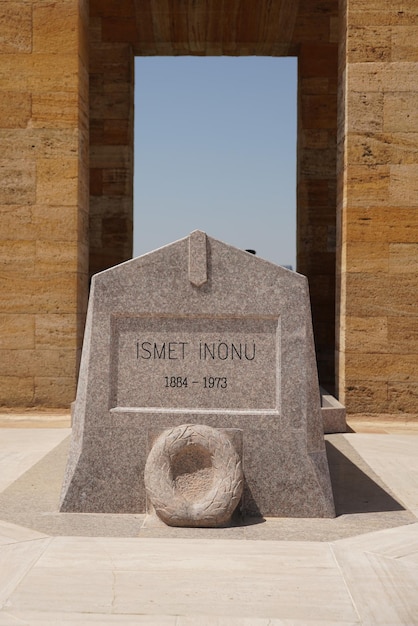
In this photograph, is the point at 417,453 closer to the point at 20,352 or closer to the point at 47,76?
the point at 20,352

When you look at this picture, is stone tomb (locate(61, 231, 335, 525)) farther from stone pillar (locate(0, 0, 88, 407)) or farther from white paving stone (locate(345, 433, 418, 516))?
stone pillar (locate(0, 0, 88, 407))

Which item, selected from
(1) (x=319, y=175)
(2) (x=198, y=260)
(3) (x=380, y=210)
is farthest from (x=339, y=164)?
(2) (x=198, y=260)

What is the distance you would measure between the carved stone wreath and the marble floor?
0.36ft

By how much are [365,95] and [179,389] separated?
5.41 metres

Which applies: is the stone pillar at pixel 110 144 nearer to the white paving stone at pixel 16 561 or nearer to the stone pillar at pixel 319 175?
the stone pillar at pixel 319 175

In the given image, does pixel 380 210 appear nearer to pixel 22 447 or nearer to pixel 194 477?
pixel 22 447

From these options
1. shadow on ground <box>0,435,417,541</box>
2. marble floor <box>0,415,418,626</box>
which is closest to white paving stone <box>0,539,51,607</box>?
marble floor <box>0,415,418,626</box>

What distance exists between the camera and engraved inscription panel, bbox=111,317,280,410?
499 centimetres

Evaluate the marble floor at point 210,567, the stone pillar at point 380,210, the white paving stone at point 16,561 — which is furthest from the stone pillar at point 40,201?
the white paving stone at point 16,561

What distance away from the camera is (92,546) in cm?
415

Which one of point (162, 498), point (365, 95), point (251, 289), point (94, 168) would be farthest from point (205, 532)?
point (94, 168)

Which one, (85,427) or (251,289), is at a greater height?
(251,289)

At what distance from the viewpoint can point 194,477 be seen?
15.6 feet

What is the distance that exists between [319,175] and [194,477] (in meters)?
8.81
